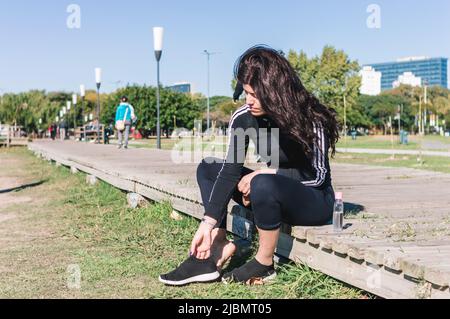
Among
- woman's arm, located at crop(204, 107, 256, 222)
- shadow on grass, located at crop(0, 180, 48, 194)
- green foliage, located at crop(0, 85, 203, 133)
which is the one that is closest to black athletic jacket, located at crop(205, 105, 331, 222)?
woman's arm, located at crop(204, 107, 256, 222)

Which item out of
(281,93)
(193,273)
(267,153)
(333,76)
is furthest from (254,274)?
(333,76)

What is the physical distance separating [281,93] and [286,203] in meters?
0.61

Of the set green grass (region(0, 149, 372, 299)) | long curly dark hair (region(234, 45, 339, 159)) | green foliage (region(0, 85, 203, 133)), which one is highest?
green foliage (region(0, 85, 203, 133))

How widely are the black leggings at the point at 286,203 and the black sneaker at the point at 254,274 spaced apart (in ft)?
0.96

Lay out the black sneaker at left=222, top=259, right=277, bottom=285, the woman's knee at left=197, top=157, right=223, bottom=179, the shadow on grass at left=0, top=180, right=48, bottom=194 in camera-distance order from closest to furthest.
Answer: the black sneaker at left=222, top=259, right=277, bottom=285 → the woman's knee at left=197, top=157, right=223, bottom=179 → the shadow on grass at left=0, top=180, right=48, bottom=194

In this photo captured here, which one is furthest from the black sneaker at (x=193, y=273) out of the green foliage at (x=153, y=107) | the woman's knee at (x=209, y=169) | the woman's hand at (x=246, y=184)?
the green foliage at (x=153, y=107)

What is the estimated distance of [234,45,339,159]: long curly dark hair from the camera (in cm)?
337

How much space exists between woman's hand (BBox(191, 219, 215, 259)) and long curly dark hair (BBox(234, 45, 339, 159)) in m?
0.69

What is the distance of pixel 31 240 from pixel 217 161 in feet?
8.00

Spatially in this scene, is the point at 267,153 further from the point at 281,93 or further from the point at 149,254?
the point at 149,254

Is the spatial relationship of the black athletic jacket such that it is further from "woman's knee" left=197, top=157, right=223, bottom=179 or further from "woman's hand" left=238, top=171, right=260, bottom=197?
"woman's knee" left=197, top=157, right=223, bottom=179

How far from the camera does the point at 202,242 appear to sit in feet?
11.3

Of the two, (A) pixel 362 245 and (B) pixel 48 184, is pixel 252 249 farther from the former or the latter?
(B) pixel 48 184
